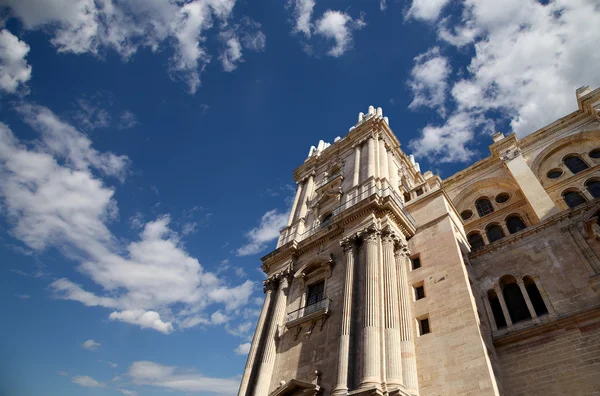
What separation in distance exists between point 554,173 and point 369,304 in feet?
60.6

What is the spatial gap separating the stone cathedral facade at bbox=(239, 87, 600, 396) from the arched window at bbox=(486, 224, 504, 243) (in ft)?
0.32

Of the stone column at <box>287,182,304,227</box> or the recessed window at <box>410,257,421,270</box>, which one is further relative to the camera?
the stone column at <box>287,182,304,227</box>

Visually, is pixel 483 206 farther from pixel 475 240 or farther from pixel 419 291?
pixel 419 291

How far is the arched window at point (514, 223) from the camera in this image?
2475 cm

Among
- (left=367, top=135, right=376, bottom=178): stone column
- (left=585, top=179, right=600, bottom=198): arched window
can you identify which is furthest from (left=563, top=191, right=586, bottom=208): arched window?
(left=367, top=135, right=376, bottom=178): stone column

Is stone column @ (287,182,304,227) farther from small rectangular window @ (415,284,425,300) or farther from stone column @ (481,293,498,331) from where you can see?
stone column @ (481,293,498,331)

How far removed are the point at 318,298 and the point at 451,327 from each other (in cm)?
793

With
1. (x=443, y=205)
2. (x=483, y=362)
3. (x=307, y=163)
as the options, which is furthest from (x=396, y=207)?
(x=307, y=163)

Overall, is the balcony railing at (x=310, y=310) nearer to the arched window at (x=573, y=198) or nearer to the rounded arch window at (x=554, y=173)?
the arched window at (x=573, y=198)

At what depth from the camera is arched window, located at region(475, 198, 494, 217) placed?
27834 mm

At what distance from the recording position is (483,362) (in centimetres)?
1468

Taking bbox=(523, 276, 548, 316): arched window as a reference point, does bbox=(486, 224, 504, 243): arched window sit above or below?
above

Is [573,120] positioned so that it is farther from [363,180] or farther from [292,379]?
[292,379]

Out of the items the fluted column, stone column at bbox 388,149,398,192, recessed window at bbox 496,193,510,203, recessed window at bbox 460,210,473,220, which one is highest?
stone column at bbox 388,149,398,192
